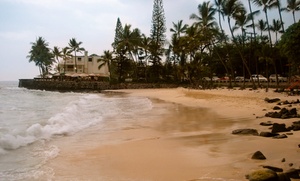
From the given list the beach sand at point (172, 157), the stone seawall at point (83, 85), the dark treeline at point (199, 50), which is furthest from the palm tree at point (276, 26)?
the beach sand at point (172, 157)

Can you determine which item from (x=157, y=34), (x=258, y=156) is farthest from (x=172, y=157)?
(x=157, y=34)

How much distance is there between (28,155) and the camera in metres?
7.38

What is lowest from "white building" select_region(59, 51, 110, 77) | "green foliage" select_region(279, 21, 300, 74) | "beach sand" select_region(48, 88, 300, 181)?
"beach sand" select_region(48, 88, 300, 181)

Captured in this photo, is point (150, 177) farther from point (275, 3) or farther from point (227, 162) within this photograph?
point (275, 3)

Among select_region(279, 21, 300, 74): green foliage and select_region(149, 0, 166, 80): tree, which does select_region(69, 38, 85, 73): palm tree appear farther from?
select_region(279, 21, 300, 74): green foliage

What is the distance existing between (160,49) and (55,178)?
51.0 metres

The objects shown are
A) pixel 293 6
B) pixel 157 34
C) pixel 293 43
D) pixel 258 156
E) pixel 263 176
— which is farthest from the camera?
pixel 157 34

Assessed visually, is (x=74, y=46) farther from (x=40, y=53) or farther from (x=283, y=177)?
(x=283, y=177)

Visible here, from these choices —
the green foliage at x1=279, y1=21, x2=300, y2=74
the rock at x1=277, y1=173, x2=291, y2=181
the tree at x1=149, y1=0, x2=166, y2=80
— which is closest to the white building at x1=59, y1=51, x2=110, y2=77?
the tree at x1=149, y1=0, x2=166, y2=80

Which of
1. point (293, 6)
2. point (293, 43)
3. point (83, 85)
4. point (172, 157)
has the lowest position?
point (172, 157)

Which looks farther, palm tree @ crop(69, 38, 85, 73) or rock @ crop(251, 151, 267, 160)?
palm tree @ crop(69, 38, 85, 73)

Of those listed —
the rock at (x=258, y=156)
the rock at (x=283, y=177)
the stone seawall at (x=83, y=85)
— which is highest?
the stone seawall at (x=83, y=85)

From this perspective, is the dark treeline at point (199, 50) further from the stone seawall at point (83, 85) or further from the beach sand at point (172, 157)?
the beach sand at point (172, 157)

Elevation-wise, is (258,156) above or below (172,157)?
above
